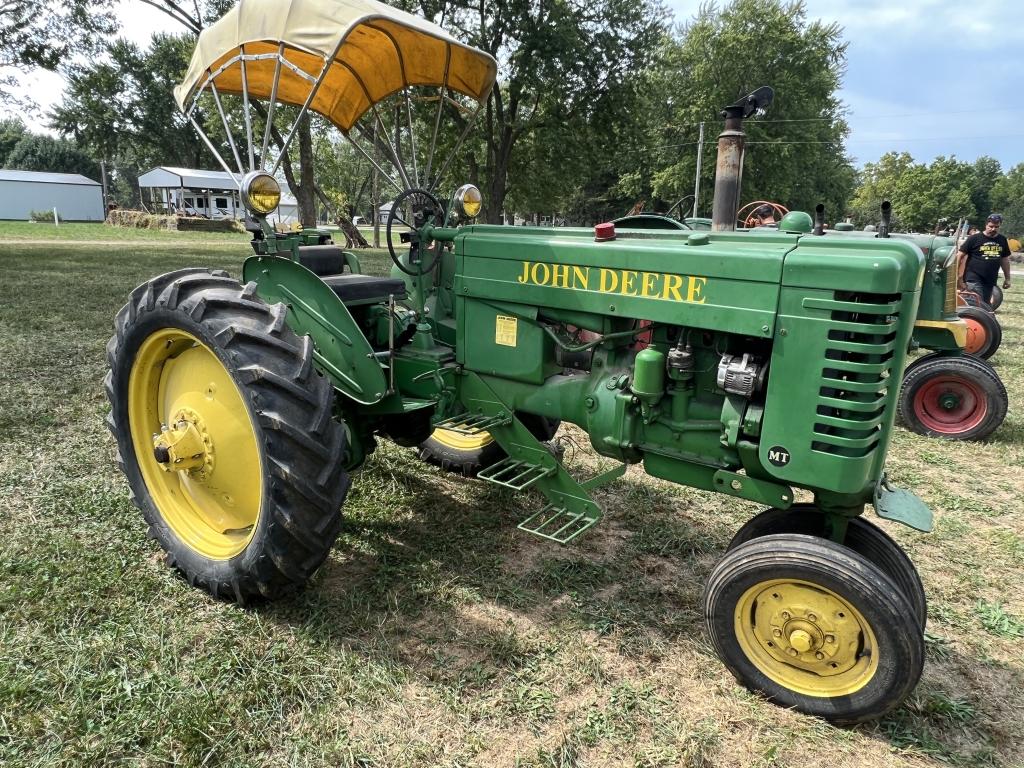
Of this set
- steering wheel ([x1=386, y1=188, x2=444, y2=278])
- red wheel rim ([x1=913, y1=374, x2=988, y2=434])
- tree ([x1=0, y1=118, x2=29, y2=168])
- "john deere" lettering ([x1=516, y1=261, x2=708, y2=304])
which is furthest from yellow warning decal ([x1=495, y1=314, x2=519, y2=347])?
tree ([x1=0, y1=118, x2=29, y2=168])

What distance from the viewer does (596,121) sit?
18.8 metres

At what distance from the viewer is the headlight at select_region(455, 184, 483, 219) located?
11.8ft

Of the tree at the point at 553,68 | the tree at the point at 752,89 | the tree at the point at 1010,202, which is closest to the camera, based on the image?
the tree at the point at 553,68

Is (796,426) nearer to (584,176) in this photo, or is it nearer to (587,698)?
(587,698)

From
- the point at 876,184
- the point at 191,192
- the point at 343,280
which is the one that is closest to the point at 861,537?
the point at 343,280

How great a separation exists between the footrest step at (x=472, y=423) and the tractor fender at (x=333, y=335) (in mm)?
344

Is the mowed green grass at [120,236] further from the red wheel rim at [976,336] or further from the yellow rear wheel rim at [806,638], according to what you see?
the yellow rear wheel rim at [806,638]

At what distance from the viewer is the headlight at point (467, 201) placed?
360cm

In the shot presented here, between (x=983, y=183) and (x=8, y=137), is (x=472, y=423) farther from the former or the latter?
(x=983, y=183)

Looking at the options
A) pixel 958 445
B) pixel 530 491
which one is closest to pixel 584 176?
pixel 958 445

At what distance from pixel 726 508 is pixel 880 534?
4.80 feet

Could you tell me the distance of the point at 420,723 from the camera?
7.39 feet

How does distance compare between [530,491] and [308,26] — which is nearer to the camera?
[308,26]

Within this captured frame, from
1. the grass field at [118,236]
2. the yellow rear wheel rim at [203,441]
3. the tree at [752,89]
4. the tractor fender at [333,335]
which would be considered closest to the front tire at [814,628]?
the tractor fender at [333,335]
